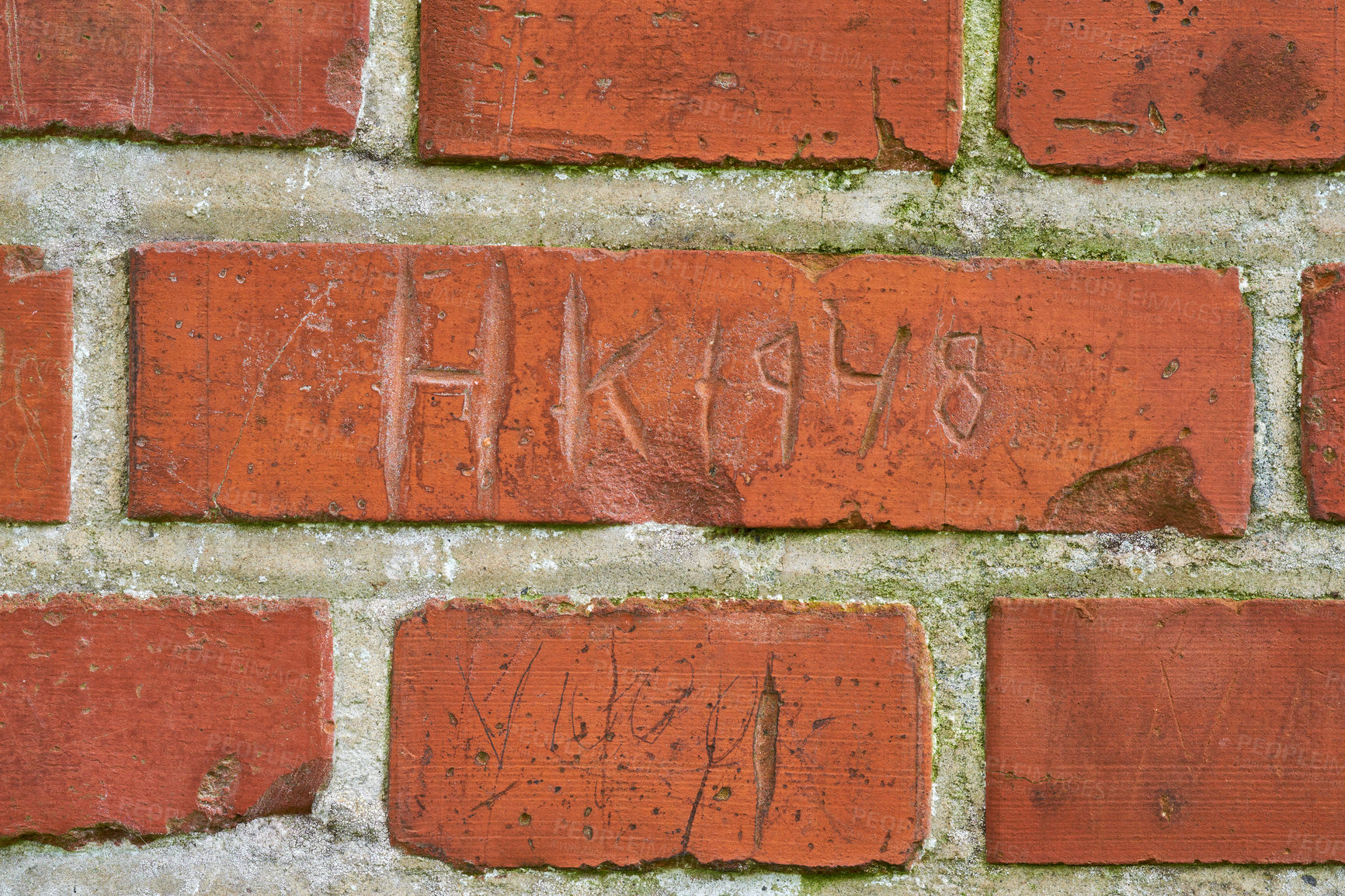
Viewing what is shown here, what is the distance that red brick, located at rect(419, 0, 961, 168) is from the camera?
0.86 meters

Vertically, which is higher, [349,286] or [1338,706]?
[349,286]

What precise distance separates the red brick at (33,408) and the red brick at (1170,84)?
91 centimetres

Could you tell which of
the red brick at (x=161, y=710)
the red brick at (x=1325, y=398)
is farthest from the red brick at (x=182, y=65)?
the red brick at (x=1325, y=398)

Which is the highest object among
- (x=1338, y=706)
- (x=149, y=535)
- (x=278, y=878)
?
(x=149, y=535)

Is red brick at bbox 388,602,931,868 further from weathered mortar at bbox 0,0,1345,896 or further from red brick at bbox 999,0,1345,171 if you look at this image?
red brick at bbox 999,0,1345,171

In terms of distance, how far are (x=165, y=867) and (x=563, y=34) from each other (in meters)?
0.86

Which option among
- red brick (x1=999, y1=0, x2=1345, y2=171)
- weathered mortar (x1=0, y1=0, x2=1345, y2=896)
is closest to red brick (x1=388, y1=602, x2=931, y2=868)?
weathered mortar (x1=0, y1=0, x2=1345, y2=896)

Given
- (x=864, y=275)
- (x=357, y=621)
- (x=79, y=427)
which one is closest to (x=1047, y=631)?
(x=864, y=275)

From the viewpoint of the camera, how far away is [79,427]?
0.86m

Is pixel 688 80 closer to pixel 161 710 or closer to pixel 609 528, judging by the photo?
pixel 609 528

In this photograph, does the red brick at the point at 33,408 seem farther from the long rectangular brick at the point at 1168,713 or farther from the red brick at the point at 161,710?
the long rectangular brick at the point at 1168,713

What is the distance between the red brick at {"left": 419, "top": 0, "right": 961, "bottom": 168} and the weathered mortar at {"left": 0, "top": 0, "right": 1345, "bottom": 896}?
2cm

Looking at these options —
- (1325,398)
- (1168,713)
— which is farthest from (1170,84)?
(1168,713)

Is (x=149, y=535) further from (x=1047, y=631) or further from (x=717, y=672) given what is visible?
(x=1047, y=631)
